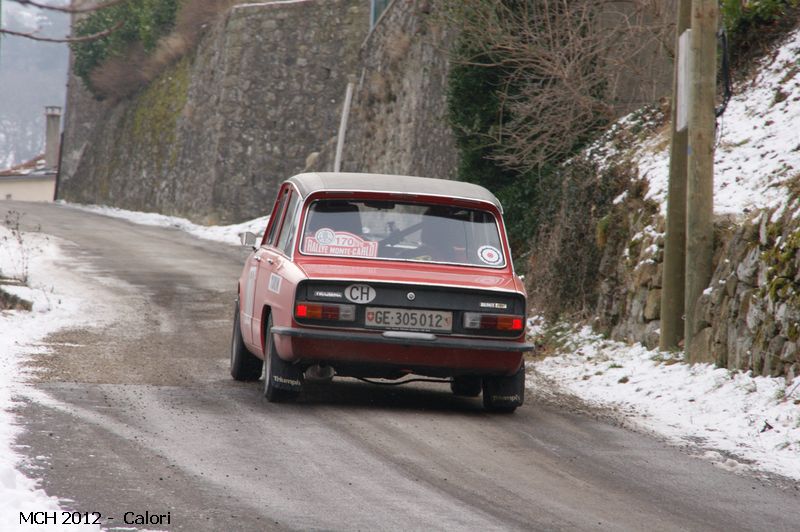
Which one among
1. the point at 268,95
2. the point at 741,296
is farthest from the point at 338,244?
Answer: the point at 268,95

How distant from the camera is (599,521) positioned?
583cm

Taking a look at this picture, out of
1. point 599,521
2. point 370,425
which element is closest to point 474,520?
point 599,521

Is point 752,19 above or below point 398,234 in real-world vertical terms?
above

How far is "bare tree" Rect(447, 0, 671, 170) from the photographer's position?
16.5m

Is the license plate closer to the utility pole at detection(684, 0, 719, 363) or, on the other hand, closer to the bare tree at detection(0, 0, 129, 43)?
the bare tree at detection(0, 0, 129, 43)

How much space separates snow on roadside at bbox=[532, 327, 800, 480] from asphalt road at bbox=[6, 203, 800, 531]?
1.49ft

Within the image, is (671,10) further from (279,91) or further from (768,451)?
(279,91)

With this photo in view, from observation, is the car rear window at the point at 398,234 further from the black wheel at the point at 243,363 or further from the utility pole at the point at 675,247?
the utility pole at the point at 675,247

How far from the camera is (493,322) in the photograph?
8703mm

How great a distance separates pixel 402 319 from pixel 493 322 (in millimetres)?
680

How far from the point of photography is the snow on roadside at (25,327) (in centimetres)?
543

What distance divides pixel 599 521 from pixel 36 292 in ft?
38.9

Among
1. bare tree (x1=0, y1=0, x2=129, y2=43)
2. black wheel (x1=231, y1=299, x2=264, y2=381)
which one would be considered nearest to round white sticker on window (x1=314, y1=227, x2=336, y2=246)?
black wheel (x1=231, y1=299, x2=264, y2=381)

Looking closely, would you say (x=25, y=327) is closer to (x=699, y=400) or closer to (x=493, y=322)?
(x=493, y=322)
